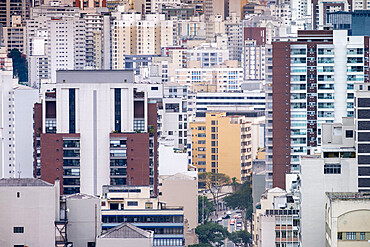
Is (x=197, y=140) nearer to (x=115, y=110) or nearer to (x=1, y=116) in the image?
(x=1, y=116)

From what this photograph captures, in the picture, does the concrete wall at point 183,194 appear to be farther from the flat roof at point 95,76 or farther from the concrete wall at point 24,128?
the concrete wall at point 24,128

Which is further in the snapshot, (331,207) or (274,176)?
(274,176)

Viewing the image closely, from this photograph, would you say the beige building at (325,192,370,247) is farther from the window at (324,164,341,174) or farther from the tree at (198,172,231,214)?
the tree at (198,172,231,214)

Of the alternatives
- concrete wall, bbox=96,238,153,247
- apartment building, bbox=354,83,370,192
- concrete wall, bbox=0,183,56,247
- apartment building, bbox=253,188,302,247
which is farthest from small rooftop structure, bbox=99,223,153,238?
apartment building, bbox=354,83,370,192

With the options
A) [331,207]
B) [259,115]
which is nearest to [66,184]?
[331,207]

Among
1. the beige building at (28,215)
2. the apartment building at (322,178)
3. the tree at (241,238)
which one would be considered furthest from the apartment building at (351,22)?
the beige building at (28,215)

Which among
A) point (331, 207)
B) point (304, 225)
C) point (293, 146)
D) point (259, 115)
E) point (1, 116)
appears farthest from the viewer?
point (259, 115)
